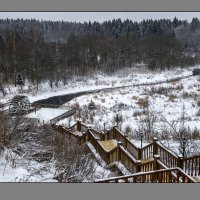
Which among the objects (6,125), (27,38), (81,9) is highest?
(81,9)

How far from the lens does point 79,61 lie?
3556 centimetres

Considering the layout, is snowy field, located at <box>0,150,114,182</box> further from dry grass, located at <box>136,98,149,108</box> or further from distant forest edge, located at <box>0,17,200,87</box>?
distant forest edge, located at <box>0,17,200,87</box>

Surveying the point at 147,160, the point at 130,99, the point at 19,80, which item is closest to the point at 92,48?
the point at 19,80

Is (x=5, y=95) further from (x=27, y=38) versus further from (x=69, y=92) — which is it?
(x=27, y=38)

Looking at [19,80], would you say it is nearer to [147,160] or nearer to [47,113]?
[47,113]

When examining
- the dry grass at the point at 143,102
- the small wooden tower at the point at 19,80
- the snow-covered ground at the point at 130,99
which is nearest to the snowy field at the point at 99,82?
the snow-covered ground at the point at 130,99

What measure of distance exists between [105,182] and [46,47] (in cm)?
3002

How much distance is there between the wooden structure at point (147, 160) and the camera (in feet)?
21.8

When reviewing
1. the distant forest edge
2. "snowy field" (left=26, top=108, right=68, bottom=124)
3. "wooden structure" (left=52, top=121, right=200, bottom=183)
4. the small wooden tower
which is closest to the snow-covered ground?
"snowy field" (left=26, top=108, right=68, bottom=124)

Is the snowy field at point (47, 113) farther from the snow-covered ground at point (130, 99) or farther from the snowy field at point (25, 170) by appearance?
the snowy field at point (25, 170)

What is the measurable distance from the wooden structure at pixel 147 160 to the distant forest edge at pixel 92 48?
18.6 m

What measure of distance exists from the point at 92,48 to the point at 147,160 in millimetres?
28894

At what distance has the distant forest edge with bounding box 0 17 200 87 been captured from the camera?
3055 cm

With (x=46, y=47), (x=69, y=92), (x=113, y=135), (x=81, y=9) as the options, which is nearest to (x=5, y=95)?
(x=69, y=92)
